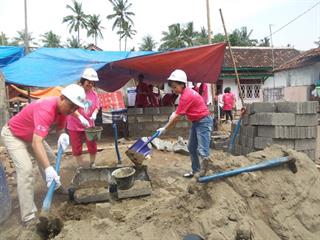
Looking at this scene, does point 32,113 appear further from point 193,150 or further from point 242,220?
point 193,150

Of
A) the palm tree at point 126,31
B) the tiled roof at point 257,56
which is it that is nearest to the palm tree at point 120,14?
the palm tree at point 126,31

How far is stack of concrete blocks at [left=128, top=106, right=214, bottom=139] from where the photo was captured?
853 cm

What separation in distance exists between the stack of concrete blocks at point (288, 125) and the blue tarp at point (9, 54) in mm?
6425

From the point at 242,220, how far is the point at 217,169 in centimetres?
66

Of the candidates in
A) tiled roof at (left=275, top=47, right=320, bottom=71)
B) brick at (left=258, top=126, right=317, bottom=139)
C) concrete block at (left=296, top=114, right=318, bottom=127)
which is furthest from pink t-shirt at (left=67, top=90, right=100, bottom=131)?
tiled roof at (left=275, top=47, right=320, bottom=71)

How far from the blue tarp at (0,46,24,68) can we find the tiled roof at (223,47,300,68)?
1296 centimetres

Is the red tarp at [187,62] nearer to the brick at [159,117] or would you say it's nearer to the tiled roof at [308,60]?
the brick at [159,117]

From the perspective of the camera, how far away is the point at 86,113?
4.88 metres

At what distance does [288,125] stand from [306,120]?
1.05 ft

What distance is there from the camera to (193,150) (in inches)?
198

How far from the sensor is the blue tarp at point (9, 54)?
8.34 meters

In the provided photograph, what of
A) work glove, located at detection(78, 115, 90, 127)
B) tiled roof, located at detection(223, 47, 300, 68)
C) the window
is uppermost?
tiled roof, located at detection(223, 47, 300, 68)

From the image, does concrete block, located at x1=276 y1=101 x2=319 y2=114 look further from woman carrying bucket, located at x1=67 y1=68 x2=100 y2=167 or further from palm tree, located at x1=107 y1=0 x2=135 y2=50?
palm tree, located at x1=107 y1=0 x2=135 y2=50

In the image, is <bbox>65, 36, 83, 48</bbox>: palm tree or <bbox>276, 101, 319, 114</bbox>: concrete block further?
<bbox>65, 36, 83, 48</bbox>: palm tree
